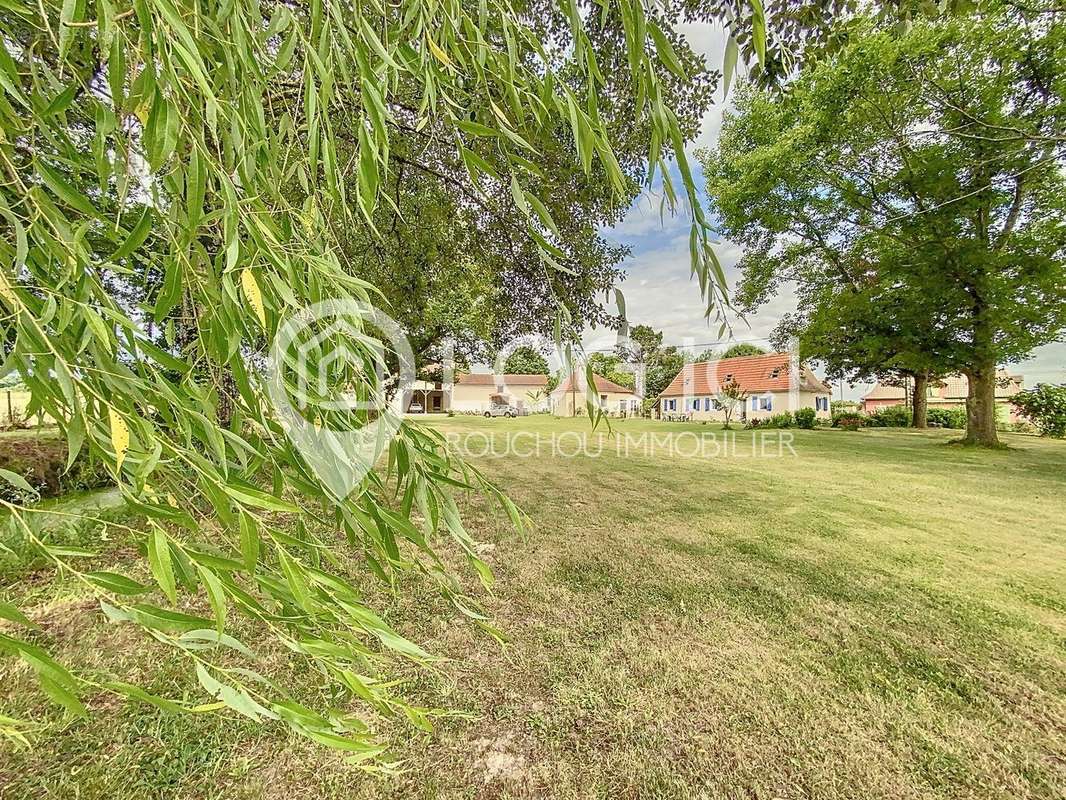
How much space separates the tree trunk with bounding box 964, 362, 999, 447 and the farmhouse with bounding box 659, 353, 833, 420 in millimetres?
8534

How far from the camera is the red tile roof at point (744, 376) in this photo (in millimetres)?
22656

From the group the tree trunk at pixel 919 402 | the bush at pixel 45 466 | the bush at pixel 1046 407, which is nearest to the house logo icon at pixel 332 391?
the bush at pixel 45 466

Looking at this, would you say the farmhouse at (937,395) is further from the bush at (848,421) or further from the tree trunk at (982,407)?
the tree trunk at (982,407)

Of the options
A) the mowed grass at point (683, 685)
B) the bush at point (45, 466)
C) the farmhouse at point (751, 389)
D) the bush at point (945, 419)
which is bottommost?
the mowed grass at point (683, 685)

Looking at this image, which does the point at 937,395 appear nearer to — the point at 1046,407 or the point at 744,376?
the point at 744,376

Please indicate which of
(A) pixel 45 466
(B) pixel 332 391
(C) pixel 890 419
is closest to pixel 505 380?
(C) pixel 890 419

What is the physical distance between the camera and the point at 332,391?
3.15ft

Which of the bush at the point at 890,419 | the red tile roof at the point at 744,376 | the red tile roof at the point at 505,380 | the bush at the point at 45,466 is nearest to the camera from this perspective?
the bush at the point at 45,466

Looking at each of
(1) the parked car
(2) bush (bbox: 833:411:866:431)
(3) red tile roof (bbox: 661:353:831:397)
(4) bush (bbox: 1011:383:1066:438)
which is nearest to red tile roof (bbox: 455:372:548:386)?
(1) the parked car

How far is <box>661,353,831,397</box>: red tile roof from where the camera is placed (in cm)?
2266

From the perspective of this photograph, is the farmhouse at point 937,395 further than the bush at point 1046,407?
Yes

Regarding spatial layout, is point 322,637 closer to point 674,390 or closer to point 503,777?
point 503,777

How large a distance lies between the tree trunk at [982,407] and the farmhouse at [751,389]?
853 cm

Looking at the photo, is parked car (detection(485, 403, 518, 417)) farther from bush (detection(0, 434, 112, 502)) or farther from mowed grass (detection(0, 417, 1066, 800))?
mowed grass (detection(0, 417, 1066, 800))
